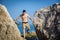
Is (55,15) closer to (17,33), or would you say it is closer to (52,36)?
(52,36)

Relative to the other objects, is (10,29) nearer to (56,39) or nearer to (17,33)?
(17,33)

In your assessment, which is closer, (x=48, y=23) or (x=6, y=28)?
(x=6, y=28)

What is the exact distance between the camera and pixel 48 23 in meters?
10.8

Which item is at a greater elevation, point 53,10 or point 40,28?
point 53,10

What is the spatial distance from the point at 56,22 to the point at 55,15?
539 millimetres

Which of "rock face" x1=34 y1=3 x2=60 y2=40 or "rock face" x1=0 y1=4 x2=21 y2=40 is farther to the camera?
"rock face" x1=34 y1=3 x2=60 y2=40

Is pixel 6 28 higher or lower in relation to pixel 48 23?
lower

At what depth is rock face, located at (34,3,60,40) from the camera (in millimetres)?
10288

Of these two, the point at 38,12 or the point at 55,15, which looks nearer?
the point at 55,15

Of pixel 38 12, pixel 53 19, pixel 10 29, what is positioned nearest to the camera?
pixel 10 29

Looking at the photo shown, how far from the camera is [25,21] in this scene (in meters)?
12.5

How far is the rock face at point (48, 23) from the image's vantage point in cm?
1029

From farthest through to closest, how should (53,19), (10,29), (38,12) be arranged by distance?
(38,12) < (53,19) < (10,29)

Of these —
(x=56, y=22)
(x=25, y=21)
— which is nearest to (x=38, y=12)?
(x=25, y=21)
